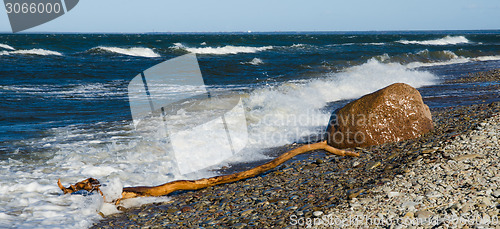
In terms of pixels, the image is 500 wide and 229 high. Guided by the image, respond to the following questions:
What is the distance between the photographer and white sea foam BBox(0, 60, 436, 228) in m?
4.04

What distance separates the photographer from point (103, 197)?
4.25 meters

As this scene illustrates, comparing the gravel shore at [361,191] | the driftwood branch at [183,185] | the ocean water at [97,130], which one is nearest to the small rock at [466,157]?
the gravel shore at [361,191]

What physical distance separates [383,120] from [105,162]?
146 inches

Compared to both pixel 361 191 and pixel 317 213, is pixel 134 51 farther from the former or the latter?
pixel 317 213

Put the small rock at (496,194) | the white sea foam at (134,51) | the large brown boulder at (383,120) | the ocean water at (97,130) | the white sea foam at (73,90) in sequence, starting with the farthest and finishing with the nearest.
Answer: the white sea foam at (134,51) < the white sea foam at (73,90) < the large brown boulder at (383,120) < the ocean water at (97,130) < the small rock at (496,194)

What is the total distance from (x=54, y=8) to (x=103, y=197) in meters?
3.93

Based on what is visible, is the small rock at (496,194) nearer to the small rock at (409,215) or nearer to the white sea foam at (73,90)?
the small rock at (409,215)

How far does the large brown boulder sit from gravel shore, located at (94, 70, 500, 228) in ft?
1.15

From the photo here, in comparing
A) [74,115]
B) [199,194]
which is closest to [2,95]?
[74,115]

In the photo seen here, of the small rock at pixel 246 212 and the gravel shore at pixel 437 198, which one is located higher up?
the gravel shore at pixel 437 198

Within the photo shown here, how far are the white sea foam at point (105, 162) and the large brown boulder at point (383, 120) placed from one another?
1191 mm

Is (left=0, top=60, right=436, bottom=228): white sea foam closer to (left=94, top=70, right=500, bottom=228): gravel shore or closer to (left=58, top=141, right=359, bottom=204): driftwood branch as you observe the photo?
(left=58, top=141, right=359, bottom=204): driftwood branch

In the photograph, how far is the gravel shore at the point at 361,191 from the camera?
3.13m

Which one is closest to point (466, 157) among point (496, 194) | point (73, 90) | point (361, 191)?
point (496, 194)
